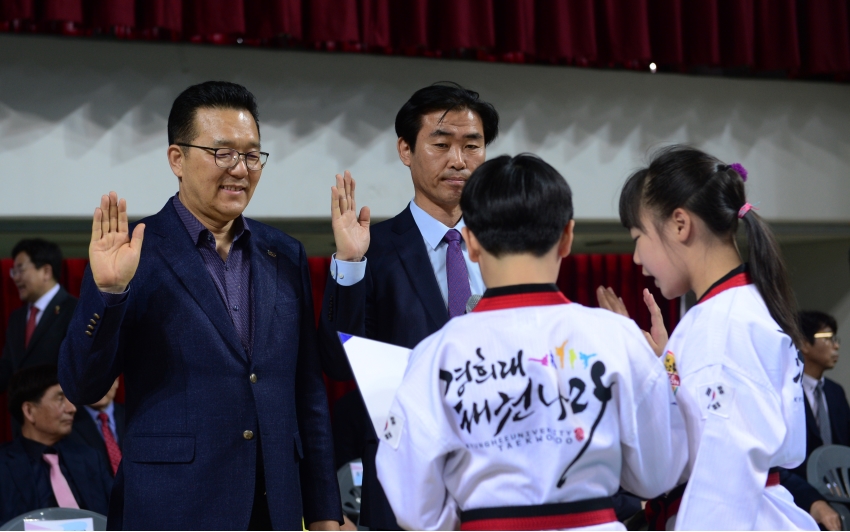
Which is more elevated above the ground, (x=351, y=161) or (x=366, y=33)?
(x=366, y=33)

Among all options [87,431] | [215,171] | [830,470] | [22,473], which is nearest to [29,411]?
[22,473]

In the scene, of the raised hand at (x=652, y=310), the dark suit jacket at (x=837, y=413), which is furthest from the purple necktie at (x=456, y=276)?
the dark suit jacket at (x=837, y=413)

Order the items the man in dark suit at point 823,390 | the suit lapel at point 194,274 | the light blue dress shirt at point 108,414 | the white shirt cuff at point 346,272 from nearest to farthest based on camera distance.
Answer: the suit lapel at point 194,274 → the white shirt cuff at point 346,272 → the light blue dress shirt at point 108,414 → the man in dark suit at point 823,390

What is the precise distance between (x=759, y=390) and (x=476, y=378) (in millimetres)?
614

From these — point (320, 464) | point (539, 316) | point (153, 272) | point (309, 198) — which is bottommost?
point (320, 464)

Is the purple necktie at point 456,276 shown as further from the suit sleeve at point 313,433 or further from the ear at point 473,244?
the ear at point 473,244

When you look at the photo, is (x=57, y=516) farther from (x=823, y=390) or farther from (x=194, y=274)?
(x=823, y=390)

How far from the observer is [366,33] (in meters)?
4.63

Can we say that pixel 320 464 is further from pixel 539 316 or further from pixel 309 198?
pixel 309 198

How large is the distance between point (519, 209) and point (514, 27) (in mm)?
3558

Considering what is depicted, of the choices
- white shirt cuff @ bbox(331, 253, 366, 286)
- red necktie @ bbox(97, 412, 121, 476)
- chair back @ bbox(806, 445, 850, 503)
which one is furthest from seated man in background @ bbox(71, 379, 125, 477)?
chair back @ bbox(806, 445, 850, 503)

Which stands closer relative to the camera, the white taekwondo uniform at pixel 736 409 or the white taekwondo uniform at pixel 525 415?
the white taekwondo uniform at pixel 525 415

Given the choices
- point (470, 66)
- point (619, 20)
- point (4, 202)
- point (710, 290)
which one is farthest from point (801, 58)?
point (4, 202)

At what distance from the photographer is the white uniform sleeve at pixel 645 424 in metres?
1.49
